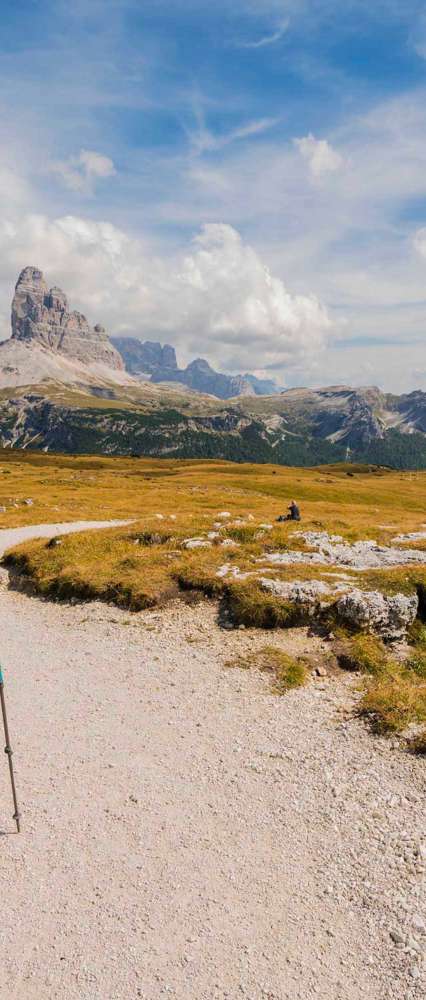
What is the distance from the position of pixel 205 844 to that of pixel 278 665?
9220 mm

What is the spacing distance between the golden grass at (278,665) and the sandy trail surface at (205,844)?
21.5 inches

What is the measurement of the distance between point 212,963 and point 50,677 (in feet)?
41.4

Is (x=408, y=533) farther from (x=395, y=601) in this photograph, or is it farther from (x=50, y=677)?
(x=50, y=677)

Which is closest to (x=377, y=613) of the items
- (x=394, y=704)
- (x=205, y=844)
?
(x=394, y=704)

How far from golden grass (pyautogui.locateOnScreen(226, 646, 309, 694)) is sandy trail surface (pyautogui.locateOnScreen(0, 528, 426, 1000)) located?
0.55m

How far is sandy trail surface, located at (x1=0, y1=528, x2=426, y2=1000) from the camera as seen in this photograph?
9719mm

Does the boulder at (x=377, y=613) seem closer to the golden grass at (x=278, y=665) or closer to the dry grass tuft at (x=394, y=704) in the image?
the golden grass at (x=278, y=665)

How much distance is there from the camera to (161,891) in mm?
11125

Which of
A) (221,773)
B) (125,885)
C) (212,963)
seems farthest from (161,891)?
(221,773)

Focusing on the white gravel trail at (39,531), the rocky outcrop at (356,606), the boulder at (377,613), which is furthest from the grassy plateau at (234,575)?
the white gravel trail at (39,531)

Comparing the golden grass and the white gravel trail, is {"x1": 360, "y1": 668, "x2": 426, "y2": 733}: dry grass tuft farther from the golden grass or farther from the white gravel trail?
the white gravel trail

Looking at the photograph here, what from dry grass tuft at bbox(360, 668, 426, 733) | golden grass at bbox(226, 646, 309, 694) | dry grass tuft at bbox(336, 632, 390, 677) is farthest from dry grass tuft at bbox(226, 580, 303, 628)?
dry grass tuft at bbox(360, 668, 426, 733)

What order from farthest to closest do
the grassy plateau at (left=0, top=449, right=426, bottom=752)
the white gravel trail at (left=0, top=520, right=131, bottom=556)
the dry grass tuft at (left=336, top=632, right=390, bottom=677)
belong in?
the white gravel trail at (left=0, top=520, right=131, bottom=556), the dry grass tuft at (left=336, top=632, right=390, bottom=677), the grassy plateau at (left=0, top=449, right=426, bottom=752)

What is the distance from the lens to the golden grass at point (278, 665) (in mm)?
19641
